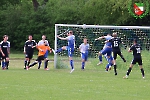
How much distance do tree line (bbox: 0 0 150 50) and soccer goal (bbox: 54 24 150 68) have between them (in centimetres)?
2022

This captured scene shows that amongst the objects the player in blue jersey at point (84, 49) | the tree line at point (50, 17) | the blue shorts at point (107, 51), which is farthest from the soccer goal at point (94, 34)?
the tree line at point (50, 17)

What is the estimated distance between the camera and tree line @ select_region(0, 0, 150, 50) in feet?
169

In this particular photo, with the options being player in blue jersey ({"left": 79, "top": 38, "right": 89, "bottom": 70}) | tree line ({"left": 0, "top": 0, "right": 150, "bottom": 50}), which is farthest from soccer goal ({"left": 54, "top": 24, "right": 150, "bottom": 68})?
tree line ({"left": 0, "top": 0, "right": 150, "bottom": 50})

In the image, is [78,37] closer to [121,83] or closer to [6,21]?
[121,83]

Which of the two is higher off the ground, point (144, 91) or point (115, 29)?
point (115, 29)

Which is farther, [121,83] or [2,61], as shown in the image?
[2,61]

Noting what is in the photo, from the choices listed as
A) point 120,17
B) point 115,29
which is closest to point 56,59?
point 115,29

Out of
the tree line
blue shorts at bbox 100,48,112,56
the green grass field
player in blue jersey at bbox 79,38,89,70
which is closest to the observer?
the green grass field

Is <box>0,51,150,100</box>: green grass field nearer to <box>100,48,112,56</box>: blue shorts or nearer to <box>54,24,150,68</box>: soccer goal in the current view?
<box>100,48,112,56</box>: blue shorts

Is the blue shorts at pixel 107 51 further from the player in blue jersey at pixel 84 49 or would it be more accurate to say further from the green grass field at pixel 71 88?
the green grass field at pixel 71 88

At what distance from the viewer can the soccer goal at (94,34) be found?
2852 centimetres

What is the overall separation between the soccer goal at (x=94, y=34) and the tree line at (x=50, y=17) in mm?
20225

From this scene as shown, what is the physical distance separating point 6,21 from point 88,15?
33.1ft

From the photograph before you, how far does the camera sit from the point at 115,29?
29359 mm
